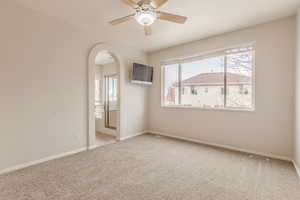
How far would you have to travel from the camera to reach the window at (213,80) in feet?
10.4

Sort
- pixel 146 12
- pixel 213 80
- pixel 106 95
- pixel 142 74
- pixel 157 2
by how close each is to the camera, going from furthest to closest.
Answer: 1. pixel 106 95
2. pixel 142 74
3. pixel 213 80
4. pixel 146 12
5. pixel 157 2

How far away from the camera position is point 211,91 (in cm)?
368

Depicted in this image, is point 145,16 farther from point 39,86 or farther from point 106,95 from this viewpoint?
point 106,95

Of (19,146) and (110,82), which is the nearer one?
(19,146)

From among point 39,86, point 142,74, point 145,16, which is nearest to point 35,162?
point 39,86

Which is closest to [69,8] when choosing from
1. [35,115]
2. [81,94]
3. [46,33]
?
[46,33]

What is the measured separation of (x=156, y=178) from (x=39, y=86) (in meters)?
2.52

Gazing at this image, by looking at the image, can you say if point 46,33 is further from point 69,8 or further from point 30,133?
point 30,133

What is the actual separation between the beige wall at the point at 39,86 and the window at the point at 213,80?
2392mm

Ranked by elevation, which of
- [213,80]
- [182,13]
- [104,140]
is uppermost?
[182,13]

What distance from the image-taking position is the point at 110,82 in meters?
5.32

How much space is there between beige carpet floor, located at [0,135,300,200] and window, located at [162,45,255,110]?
3.99ft

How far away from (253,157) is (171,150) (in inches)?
62.4

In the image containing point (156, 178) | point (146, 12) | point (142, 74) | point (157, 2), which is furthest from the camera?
point (142, 74)
